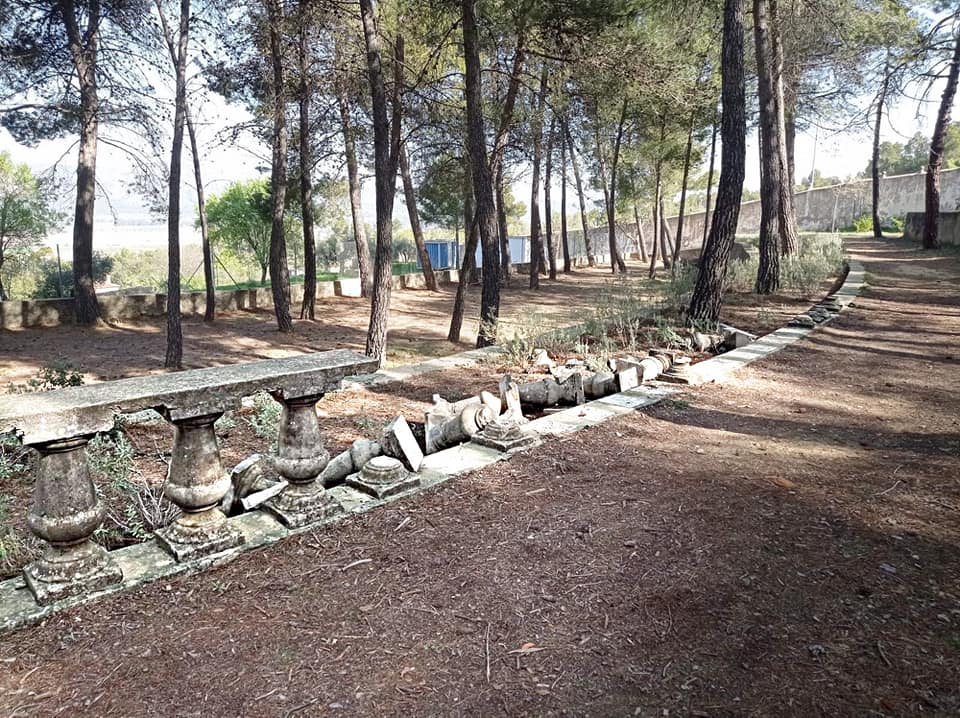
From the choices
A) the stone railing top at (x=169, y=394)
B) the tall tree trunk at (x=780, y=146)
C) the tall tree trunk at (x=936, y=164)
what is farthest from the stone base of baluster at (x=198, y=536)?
the tall tree trunk at (x=936, y=164)

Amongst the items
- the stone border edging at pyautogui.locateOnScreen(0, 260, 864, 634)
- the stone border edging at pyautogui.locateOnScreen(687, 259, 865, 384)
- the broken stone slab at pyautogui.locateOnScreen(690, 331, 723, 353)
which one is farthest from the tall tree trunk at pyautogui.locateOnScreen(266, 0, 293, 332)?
the stone border edging at pyautogui.locateOnScreen(687, 259, 865, 384)

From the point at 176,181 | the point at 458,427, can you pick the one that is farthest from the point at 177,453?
the point at 176,181

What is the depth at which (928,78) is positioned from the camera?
1449 centimetres

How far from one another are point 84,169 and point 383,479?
39.3 feet

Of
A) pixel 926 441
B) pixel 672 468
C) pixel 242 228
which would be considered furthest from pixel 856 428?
pixel 242 228

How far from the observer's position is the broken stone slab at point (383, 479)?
3045 millimetres

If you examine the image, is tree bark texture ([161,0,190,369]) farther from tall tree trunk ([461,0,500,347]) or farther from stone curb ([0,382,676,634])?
stone curb ([0,382,676,634])

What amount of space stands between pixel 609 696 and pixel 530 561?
78 centimetres

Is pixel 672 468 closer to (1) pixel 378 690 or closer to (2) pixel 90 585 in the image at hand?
(1) pixel 378 690

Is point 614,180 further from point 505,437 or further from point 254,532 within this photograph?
point 254,532

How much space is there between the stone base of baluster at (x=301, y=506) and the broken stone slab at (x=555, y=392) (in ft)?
8.73

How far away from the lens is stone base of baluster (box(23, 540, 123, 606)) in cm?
209

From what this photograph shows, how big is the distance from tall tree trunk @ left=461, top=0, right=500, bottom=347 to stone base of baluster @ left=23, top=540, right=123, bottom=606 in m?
6.42

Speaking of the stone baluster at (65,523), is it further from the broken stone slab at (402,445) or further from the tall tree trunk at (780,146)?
the tall tree trunk at (780,146)
